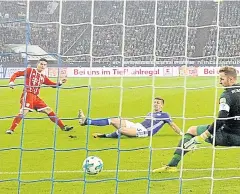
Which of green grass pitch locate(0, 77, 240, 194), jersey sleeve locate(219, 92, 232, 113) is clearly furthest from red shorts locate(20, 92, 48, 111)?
jersey sleeve locate(219, 92, 232, 113)

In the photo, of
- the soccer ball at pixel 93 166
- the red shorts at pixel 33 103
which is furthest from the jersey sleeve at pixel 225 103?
the red shorts at pixel 33 103

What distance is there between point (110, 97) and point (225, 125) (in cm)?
1077

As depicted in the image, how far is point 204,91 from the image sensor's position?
59.5 ft

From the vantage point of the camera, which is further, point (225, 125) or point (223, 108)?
point (225, 125)

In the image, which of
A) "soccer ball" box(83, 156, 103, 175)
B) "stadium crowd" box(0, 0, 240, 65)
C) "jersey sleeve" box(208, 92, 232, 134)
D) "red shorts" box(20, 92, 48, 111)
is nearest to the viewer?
"jersey sleeve" box(208, 92, 232, 134)

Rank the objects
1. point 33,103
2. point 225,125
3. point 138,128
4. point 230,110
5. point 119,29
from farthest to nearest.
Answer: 1. point 119,29
2. point 33,103
3. point 138,128
4. point 225,125
5. point 230,110

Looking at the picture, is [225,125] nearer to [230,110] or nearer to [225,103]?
[230,110]

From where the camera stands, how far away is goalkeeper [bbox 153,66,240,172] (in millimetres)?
5695

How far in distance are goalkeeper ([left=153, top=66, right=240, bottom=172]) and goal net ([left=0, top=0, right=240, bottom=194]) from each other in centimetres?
11

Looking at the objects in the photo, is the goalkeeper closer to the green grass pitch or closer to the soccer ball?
the green grass pitch

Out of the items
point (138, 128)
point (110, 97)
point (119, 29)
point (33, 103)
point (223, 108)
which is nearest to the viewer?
point (223, 108)

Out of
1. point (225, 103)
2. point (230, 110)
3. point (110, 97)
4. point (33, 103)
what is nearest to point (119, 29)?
point (110, 97)

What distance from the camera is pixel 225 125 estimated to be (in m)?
6.00

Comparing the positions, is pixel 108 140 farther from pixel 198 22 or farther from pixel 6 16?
pixel 198 22
